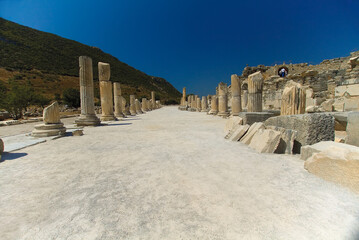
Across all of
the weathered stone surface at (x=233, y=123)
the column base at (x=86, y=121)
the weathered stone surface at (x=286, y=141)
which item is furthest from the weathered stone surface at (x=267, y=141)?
the column base at (x=86, y=121)

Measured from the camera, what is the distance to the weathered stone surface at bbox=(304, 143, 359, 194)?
7.89 ft

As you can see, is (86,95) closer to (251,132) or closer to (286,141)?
(251,132)

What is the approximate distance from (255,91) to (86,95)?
8956 millimetres

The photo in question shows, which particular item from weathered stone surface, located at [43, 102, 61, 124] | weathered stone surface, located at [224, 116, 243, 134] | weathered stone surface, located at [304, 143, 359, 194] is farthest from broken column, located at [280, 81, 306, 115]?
weathered stone surface, located at [43, 102, 61, 124]

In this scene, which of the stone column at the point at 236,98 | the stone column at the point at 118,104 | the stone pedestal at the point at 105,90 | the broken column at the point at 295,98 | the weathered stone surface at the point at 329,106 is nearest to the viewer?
the broken column at the point at 295,98

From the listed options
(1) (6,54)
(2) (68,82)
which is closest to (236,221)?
(2) (68,82)

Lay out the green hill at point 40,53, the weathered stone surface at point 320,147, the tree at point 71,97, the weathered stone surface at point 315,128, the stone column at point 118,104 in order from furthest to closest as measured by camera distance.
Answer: the green hill at point 40,53 < the tree at point 71,97 < the stone column at point 118,104 < the weathered stone surface at point 315,128 < the weathered stone surface at point 320,147

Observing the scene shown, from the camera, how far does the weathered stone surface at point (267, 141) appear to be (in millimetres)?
4102

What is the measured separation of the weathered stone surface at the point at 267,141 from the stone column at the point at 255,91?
13.6 feet

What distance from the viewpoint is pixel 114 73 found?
67.6 meters

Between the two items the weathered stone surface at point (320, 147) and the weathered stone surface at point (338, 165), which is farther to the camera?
the weathered stone surface at point (320, 147)

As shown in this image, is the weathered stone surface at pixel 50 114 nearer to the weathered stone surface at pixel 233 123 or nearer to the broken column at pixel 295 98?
the weathered stone surface at pixel 233 123

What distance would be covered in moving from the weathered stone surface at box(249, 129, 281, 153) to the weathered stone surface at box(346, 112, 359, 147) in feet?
4.17

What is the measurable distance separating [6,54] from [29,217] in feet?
205
